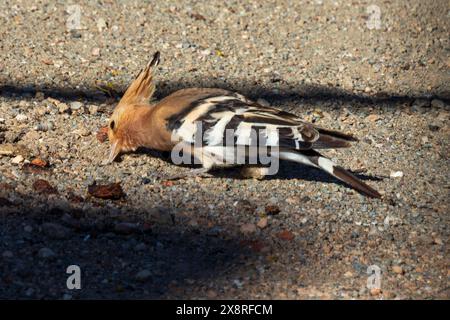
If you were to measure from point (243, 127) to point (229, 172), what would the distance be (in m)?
0.43

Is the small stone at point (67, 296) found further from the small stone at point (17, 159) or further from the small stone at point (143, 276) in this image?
the small stone at point (17, 159)

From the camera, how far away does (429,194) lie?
5.36 meters

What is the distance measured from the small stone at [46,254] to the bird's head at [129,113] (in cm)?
126

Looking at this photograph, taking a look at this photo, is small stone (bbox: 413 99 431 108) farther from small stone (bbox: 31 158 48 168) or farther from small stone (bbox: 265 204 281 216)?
small stone (bbox: 31 158 48 168)

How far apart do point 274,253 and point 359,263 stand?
0.45 meters

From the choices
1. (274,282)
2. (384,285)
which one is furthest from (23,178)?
(384,285)

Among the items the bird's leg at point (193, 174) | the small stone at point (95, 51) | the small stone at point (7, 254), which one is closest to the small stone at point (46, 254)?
the small stone at point (7, 254)

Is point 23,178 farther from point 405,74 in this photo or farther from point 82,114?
point 405,74

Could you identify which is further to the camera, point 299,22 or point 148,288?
→ point 299,22

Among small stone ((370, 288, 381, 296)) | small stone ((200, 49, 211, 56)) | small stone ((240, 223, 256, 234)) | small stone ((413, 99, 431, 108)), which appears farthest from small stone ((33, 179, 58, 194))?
small stone ((413, 99, 431, 108))

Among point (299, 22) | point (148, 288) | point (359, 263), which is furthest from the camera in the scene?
point (299, 22)

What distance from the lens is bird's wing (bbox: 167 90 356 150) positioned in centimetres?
515

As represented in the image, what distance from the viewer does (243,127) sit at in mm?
5273

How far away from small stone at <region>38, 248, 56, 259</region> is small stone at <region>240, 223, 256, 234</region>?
107cm
